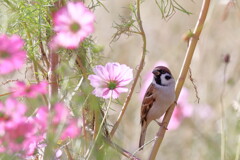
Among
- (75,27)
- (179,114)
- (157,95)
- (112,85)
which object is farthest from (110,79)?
(179,114)

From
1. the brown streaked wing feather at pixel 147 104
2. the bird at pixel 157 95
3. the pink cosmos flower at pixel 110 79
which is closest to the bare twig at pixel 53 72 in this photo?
the pink cosmos flower at pixel 110 79

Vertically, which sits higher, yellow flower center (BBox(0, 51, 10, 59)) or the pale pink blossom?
yellow flower center (BBox(0, 51, 10, 59))

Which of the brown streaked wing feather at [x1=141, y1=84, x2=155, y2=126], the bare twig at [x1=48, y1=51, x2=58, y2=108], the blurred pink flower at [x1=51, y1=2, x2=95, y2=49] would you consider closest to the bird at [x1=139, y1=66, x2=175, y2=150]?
the brown streaked wing feather at [x1=141, y1=84, x2=155, y2=126]

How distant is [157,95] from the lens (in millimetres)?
1898

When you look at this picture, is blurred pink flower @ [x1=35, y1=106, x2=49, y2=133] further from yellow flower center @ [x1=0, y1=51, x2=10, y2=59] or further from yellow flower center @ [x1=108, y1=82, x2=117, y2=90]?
yellow flower center @ [x1=108, y1=82, x2=117, y2=90]

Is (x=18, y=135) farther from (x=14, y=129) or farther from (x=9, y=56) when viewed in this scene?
(x=9, y=56)

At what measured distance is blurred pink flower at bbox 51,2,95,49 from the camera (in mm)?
942

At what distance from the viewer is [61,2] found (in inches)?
47.9

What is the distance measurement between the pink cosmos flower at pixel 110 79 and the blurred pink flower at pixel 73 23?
15cm

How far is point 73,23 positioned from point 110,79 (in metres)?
0.19

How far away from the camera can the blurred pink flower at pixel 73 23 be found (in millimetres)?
942

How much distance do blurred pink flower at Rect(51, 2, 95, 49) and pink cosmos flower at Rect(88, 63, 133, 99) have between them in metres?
0.15

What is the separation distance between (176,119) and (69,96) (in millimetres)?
851

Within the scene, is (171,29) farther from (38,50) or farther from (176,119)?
(38,50)
